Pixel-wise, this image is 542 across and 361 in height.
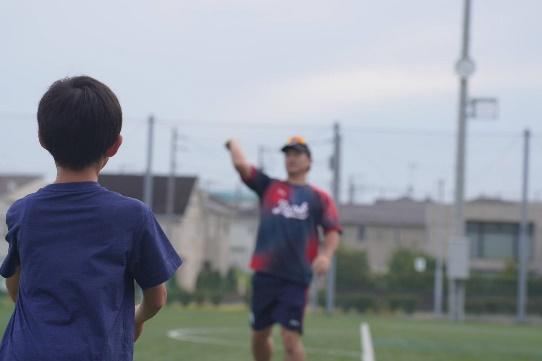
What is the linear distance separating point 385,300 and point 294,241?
28.4 m

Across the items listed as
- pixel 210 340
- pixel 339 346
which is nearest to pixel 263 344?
pixel 339 346

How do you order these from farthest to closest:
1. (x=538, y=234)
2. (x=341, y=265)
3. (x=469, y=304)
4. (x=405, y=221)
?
(x=405, y=221) < (x=538, y=234) < (x=341, y=265) < (x=469, y=304)

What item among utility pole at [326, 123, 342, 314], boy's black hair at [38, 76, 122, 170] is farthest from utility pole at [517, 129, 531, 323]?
boy's black hair at [38, 76, 122, 170]

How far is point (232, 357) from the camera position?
10391 mm

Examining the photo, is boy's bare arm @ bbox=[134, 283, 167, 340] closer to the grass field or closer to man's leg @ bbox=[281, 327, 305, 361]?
man's leg @ bbox=[281, 327, 305, 361]

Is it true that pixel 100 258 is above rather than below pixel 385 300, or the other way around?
above

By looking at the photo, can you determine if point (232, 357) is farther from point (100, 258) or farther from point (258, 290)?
point (100, 258)

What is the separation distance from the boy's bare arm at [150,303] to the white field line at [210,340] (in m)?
7.49

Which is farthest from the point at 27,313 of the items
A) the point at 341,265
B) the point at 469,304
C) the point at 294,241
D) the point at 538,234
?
the point at 538,234

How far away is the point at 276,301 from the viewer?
804 cm

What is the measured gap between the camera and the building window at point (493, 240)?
51719 mm

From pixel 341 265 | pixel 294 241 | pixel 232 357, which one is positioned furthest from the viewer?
pixel 341 265

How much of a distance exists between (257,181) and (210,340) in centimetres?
542

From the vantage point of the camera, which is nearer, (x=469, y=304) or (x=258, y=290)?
(x=258, y=290)
